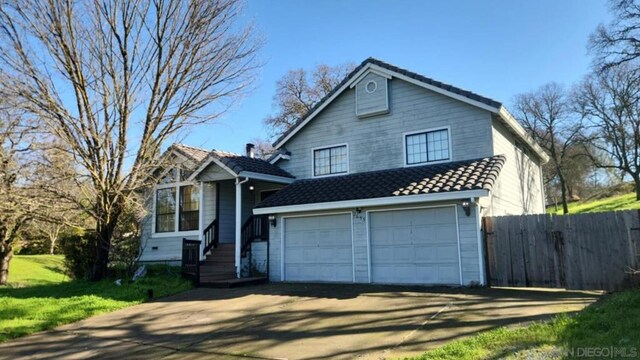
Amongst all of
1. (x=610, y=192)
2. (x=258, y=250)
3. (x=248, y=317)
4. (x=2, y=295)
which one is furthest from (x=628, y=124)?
(x=2, y=295)

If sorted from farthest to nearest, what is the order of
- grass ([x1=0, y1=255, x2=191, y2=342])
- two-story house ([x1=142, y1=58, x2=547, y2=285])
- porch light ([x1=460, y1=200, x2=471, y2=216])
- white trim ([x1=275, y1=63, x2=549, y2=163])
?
white trim ([x1=275, y1=63, x2=549, y2=163]), two-story house ([x1=142, y1=58, x2=547, y2=285]), porch light ([x1=460, y1=200, x2=471, y2=216]), grass ([x1=0, y1=255, x2=191, y2=342])

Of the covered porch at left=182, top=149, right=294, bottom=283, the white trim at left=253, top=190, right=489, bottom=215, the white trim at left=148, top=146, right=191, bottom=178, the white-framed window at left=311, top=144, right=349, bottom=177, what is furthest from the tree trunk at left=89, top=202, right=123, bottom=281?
the white-framed window at left=311, top=144, right=349, bottom=177

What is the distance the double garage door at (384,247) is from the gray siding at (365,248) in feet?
0.52

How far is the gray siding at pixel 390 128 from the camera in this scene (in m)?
13.5

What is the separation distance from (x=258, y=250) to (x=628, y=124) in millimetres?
35177

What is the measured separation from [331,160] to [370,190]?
3242 millimetres

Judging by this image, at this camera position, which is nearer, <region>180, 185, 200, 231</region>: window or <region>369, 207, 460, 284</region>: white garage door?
<region>369, 207, 460, 284</region>: white garage door

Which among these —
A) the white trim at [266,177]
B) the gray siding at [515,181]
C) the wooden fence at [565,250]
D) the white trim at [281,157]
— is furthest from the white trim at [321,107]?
the wooden fence at [565,250]

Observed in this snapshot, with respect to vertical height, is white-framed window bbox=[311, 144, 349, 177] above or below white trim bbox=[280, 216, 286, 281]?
above

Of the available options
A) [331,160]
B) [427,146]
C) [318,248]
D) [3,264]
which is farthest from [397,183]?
[3,264]

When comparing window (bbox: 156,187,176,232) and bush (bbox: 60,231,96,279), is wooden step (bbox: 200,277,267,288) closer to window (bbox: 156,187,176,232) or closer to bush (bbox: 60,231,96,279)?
bush (bbox: 60,231,96,279)

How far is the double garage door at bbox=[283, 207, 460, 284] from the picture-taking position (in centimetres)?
1188

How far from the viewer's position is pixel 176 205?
18.0 m

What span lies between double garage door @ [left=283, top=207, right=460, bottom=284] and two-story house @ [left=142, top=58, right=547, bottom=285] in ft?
0.09
